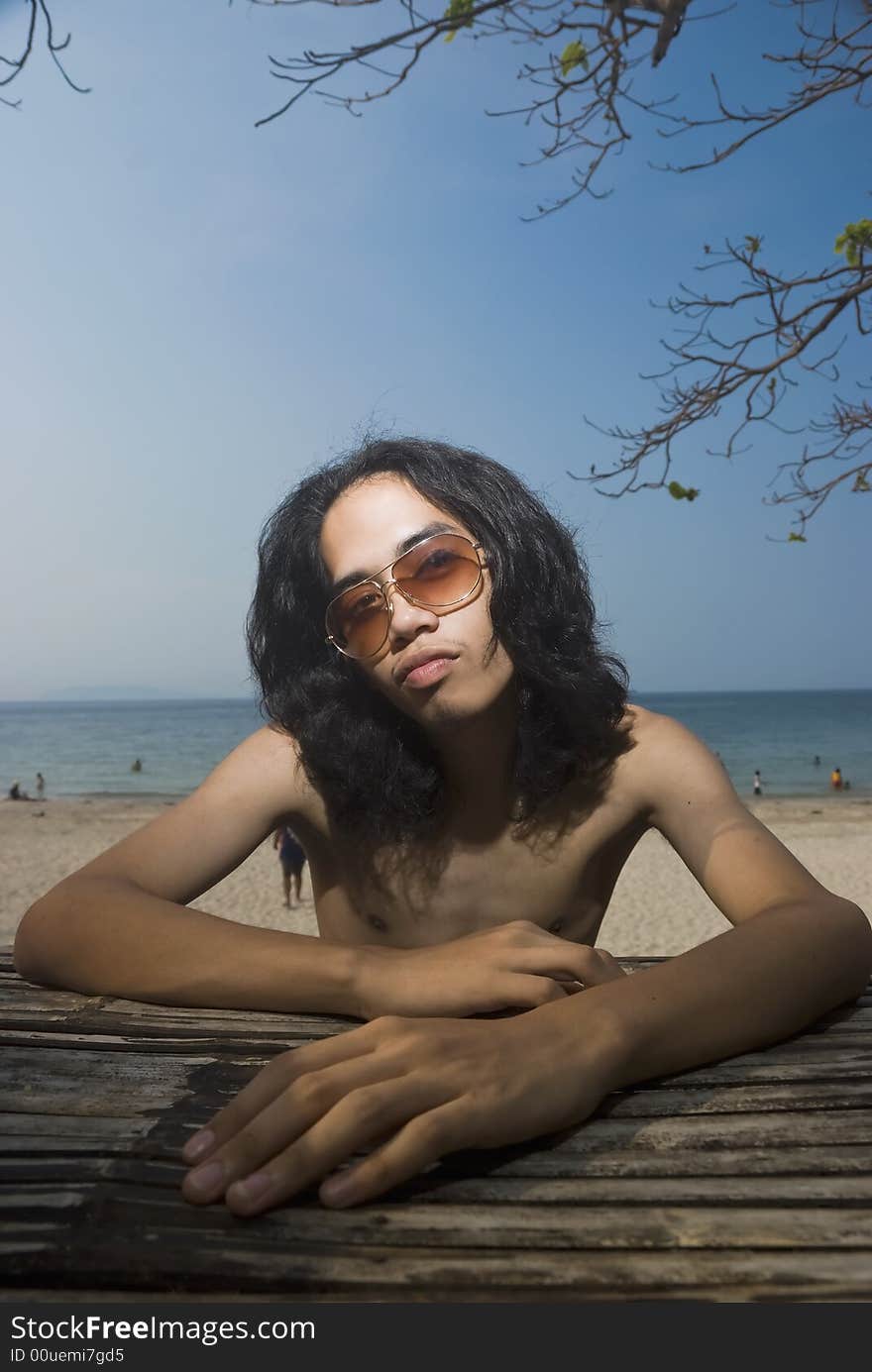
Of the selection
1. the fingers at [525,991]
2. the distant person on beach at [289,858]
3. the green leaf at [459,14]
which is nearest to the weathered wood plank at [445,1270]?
the fingers at [525,991]

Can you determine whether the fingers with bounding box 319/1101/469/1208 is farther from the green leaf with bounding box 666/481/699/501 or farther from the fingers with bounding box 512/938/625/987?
the green leaf with bounding box 666/481/699/501

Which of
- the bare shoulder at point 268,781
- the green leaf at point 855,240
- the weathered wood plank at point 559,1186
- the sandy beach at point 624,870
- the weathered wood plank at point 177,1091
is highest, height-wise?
the green leaf at point 855,240

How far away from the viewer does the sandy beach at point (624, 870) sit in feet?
48.3

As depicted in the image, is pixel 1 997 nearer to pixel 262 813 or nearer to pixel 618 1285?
pixel 262 813

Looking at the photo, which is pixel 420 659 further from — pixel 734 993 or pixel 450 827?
pixel 734 993

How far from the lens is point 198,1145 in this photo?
1.05m

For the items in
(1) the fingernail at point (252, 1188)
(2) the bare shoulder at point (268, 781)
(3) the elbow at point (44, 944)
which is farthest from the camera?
(2) the bare shoulder at point (268, 781)

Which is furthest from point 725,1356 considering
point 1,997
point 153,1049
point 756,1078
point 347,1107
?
point 1,997

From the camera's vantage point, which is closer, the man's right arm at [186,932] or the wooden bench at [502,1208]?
the wooden bench at [502,1208]

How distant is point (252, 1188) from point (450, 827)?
52.3 inches

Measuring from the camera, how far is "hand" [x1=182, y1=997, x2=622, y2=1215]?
993mm

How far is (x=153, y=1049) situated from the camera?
4.85 feet

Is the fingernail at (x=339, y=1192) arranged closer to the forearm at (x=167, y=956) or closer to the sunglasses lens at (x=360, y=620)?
the forearm at (x=167, y=956)

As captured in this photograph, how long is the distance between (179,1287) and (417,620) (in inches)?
56.1
